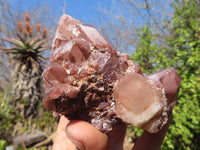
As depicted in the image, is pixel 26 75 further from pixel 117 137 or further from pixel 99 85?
pixel 99 85

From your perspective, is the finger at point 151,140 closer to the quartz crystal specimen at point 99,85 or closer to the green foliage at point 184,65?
the quartz crystal specimen at point 99,85

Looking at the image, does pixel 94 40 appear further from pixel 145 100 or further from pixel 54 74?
pixel 145 100

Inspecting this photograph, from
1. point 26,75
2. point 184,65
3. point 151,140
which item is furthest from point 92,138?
point 26,75

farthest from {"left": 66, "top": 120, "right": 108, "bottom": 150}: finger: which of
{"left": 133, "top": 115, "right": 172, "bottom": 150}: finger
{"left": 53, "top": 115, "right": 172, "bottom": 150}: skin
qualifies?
{"left": 133, "top": 115, "right": 172, "bottom": 150}: finger

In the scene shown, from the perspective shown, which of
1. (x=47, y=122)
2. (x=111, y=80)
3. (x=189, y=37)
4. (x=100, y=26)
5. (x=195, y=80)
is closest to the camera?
(x=111, y=80)

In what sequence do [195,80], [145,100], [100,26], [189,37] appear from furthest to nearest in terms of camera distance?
1. [189,37]
2. [195,80]
3. [100,26]
4. [145,100]

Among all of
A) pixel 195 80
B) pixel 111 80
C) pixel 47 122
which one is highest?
pixel 111 80

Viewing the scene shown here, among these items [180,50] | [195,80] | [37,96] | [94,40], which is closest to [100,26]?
[94,40]
